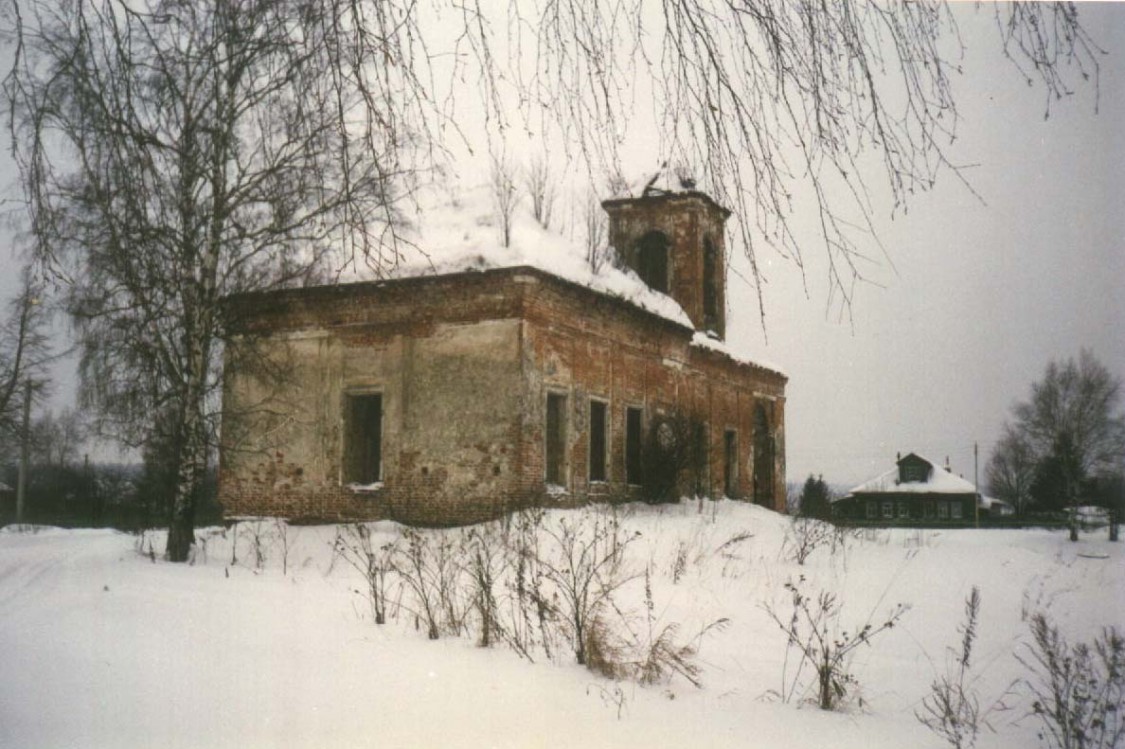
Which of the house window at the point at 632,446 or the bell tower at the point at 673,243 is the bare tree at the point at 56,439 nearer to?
the house window at the point at 632,446

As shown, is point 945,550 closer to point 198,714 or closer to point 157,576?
point 157,576

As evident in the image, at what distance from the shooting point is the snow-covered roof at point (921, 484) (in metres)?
50.9

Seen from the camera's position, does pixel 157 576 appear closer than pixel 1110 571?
Yes

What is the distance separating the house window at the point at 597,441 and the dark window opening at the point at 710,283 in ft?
23.0

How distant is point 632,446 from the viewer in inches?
742

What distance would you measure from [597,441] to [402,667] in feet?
40.9

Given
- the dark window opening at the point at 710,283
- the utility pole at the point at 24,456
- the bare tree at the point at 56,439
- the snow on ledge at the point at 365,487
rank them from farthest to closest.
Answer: the dark window opening at the point at 710,283, the snow on ledge at the point at 365,487, the bare tree at the point at 56,439, the utility pole at the point at 24,456

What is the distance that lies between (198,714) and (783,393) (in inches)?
970

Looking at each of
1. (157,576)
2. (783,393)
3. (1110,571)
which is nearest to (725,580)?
(1110,571)

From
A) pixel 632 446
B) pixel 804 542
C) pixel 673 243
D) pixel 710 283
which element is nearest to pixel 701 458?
pixel 632 446

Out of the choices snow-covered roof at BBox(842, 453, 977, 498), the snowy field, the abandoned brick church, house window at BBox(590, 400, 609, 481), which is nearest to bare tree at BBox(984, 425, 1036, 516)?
the snowy field

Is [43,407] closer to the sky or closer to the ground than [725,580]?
closer to the sky

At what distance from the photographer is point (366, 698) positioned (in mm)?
4898

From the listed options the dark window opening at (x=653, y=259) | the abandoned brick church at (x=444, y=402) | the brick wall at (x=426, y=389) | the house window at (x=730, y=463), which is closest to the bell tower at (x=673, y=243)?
the dark window opening at (x=653, y=259)
